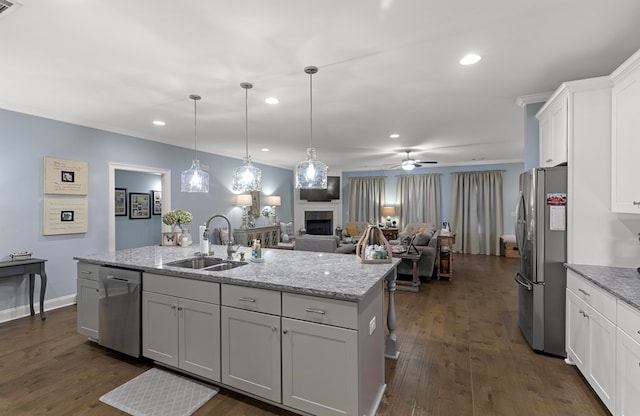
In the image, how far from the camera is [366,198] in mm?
9641

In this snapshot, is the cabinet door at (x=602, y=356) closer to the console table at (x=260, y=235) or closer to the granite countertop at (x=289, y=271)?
the granite countertop at (x=289, y=271)

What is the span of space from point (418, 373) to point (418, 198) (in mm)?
6989

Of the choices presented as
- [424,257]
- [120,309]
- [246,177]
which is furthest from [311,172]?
[424,257]

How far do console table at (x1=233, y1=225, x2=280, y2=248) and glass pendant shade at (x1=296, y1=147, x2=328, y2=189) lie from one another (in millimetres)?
4403

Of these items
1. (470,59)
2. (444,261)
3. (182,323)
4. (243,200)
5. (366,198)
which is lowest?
(444,261)

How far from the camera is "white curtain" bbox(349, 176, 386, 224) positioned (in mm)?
9469

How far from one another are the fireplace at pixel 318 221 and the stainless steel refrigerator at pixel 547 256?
24.3 feet

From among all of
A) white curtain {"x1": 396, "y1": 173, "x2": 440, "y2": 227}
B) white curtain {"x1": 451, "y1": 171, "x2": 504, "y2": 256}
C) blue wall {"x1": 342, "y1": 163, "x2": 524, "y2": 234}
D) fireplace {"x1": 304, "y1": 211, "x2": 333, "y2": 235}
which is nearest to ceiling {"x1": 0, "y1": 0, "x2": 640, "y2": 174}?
white curtain {"x1": 451, "y1": 171, "x2": 504, "y2": 256}

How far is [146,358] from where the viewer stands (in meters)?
2.73

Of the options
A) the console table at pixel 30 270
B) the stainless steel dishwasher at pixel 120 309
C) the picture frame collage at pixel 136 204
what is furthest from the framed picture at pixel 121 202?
the stainless steel dishwasher at pixel 120 309

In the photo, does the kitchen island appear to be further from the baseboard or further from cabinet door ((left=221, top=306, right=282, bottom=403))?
the baseboard

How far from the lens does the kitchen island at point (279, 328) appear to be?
1.80 metres

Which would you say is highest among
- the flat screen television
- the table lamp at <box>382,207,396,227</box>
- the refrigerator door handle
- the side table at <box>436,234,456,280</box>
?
the flat screen television

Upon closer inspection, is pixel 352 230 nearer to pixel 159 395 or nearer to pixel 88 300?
pixel 88 300
